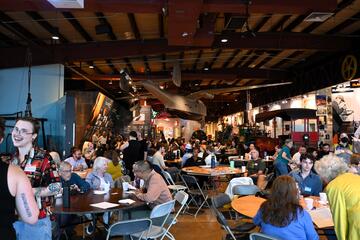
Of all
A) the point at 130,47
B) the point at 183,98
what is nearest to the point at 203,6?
the point at 130,47

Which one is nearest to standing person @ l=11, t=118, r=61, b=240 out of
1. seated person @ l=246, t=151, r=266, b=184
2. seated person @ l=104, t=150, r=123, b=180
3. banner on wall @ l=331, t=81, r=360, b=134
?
seated person @ l=104, t=150, r=123, b=180

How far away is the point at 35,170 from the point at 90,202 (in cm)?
145

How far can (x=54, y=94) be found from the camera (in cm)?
960

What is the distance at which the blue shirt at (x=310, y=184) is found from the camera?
→ 4.55m

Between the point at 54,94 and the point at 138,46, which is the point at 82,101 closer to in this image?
the point at 54,94

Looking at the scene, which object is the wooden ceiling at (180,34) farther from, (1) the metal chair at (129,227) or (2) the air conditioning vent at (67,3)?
(1) the metal chair at (129,227)

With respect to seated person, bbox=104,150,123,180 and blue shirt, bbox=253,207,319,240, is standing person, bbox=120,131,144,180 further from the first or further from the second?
blue shirt, bbox=253,207,319,240

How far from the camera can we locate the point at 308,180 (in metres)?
4.64

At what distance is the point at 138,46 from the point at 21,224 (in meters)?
6.73

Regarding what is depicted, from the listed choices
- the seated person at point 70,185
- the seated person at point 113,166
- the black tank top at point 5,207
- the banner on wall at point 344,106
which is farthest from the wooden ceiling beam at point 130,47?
the black tank top at point 5,207

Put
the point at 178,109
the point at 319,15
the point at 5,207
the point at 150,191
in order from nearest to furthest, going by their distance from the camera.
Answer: the point at 5,207
the point at 150,191
the point at 319,15
the point at 178,109

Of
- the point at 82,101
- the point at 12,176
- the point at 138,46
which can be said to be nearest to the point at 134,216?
the point at 12,176

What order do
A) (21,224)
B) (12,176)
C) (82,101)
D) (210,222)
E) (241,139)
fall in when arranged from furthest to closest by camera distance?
(241,139) < (82,101) < (210,222) < (21,224) < (12,176)

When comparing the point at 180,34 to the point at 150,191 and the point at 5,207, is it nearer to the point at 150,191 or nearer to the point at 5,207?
the point at 150,191
